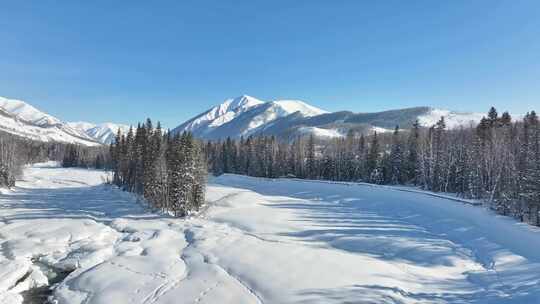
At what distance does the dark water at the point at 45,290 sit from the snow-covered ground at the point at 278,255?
0.59 meters

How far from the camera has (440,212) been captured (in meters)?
44.7

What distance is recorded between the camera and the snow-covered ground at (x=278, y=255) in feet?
70.2

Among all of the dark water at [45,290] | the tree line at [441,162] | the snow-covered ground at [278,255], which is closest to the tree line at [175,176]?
the snow-covered ground at [278,255]

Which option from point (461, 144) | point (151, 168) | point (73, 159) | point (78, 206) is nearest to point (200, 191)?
point (151, 168)

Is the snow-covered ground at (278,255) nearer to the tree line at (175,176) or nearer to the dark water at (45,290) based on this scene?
the dark water at (45,290)

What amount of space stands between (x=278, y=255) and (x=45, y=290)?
16067 mm

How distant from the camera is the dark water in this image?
861 inches

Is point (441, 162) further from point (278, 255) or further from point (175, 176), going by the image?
point (278, 255)

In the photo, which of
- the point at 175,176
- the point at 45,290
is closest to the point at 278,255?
the point at 45,290

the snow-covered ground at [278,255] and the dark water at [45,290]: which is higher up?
the snow-covered ground at [278,255]

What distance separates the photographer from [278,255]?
94.4 feet

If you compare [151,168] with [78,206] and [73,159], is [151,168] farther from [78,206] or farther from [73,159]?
[73,159]

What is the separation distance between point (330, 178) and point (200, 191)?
5488 cm

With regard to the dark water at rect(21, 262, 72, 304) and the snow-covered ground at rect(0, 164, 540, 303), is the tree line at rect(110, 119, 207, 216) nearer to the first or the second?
the snow-covered ground at rect(0, 164, 540, 303)
